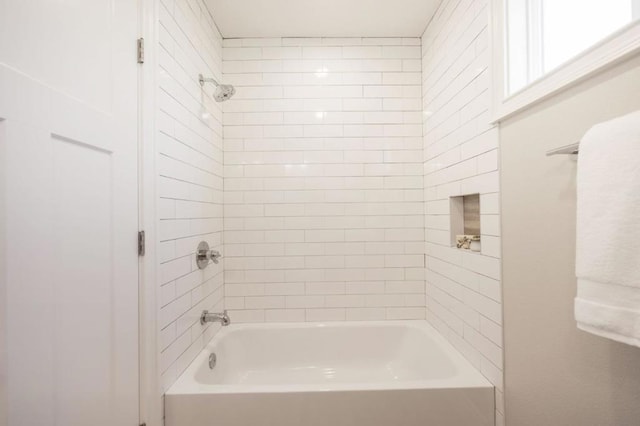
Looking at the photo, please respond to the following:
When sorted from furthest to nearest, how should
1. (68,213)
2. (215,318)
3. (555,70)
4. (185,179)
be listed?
(215,318) → (185,179) → (555,70) → (68,213)

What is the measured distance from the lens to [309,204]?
2.25 meters

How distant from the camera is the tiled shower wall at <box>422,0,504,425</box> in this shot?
1.39 meters

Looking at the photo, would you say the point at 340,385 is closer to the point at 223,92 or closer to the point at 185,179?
the point at 185,179

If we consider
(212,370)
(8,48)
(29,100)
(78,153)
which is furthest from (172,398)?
(8,48)

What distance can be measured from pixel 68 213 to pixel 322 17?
6.16 feet

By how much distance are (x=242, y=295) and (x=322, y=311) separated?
1.94ft

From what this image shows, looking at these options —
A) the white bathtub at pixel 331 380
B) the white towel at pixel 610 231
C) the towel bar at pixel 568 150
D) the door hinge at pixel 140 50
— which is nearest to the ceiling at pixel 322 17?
the door hinge at pixel 140 50

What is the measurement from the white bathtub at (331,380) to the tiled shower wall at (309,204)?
0.50 feet

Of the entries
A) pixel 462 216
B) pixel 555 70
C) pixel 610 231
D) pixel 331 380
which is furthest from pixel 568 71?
pixel 331 380

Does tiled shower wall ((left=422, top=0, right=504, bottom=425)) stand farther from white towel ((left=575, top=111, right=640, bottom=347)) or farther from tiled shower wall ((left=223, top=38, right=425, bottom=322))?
white towel ((left=575, top=111, right=640, bottom=347))

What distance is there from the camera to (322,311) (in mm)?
2246

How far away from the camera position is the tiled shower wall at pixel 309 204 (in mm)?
2244

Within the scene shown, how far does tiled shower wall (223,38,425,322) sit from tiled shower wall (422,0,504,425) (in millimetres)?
324

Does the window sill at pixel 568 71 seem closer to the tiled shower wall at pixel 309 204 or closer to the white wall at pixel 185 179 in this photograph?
the tiled shower wall at pixel 309 204
